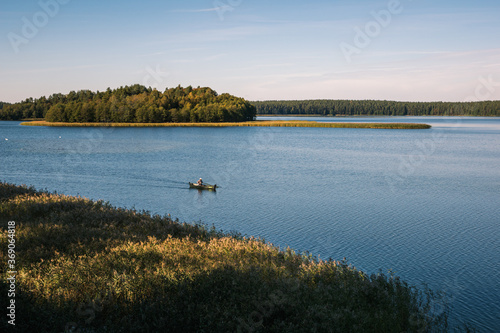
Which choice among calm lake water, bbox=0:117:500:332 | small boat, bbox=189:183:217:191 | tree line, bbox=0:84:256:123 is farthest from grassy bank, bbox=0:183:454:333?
tree line, bbox=0:84:256:123

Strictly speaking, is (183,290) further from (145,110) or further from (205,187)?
(145,110)

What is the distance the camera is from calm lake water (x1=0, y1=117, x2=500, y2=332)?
797 inches

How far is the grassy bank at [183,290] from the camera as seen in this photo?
10258 millimetres

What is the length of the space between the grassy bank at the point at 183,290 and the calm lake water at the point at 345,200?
4420 mm

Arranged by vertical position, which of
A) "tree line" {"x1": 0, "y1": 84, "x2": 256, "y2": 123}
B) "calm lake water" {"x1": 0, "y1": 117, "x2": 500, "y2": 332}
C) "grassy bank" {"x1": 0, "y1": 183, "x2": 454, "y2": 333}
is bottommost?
"calm lake water" {"x1": 0, "y1": 117, "x2": 500, "y2": 332}

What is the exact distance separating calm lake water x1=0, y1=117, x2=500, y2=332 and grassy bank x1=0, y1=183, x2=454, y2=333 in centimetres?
442

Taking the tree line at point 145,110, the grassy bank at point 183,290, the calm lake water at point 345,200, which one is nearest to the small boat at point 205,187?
the calm lake water at point 345,200

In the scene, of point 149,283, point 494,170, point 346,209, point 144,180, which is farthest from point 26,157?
point 494,170

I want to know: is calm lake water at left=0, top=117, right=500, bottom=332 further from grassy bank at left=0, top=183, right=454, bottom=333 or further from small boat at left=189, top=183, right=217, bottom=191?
grassy bank at left=0, top=183, right=454, bottom=333

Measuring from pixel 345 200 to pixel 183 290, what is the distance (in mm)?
26003

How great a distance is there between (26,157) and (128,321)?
A: 212 feet

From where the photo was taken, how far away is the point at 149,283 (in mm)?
11656

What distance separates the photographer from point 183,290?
37.1ft

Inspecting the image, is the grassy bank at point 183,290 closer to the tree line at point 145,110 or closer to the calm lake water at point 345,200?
the calm lake water at point 345,200
